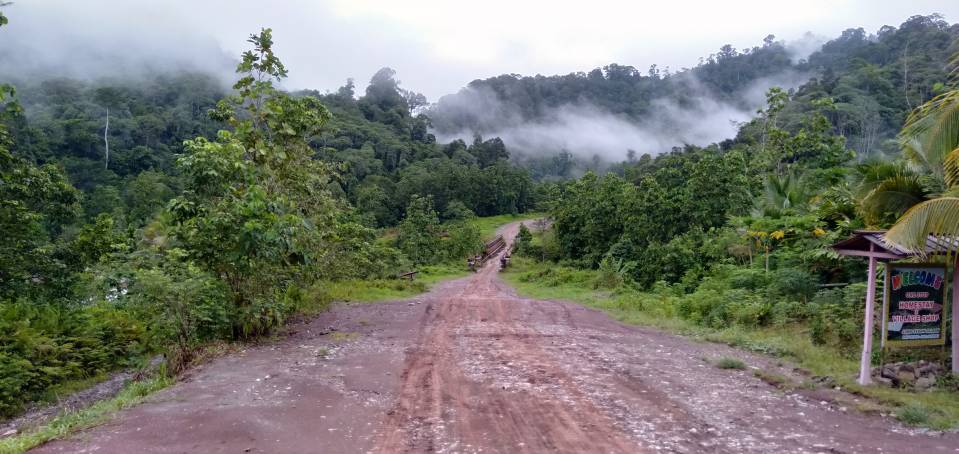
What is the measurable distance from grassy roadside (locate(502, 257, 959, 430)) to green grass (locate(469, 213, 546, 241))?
34.3 m

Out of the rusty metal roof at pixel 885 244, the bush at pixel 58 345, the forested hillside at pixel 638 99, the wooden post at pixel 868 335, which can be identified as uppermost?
the forested hillside at pixel 638 99

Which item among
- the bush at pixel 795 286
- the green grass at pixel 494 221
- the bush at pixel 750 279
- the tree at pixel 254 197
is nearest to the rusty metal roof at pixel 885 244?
the bush at pixel 795 286

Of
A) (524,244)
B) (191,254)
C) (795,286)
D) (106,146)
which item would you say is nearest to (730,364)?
(795,286)

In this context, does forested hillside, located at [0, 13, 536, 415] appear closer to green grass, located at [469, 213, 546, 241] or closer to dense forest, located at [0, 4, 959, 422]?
dense forest, located at [0, 4, 959, 422]

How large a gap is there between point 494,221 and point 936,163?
56.6m

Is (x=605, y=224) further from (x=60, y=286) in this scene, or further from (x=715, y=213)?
(x=60, y=286)

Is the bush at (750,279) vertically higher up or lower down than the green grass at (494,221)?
lower down

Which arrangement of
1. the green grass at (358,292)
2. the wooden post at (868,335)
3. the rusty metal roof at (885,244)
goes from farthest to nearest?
the green grass at (358,292) < the wooden post at (868,335) < the rusty metal roof at (885,244)

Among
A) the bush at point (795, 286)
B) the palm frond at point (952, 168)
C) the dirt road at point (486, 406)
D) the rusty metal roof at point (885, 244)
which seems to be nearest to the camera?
the dirt road at point (486, 406)

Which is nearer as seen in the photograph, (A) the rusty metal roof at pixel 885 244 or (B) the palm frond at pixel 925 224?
(B) the palm frond at pixel 925 224

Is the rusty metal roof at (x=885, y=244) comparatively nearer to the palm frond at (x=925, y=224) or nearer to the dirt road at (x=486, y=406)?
the palm frond at (x=925, y=224)

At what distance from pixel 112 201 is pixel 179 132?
1221 inches

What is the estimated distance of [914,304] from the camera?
8.19 metres

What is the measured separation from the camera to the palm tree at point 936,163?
6.97 meters
